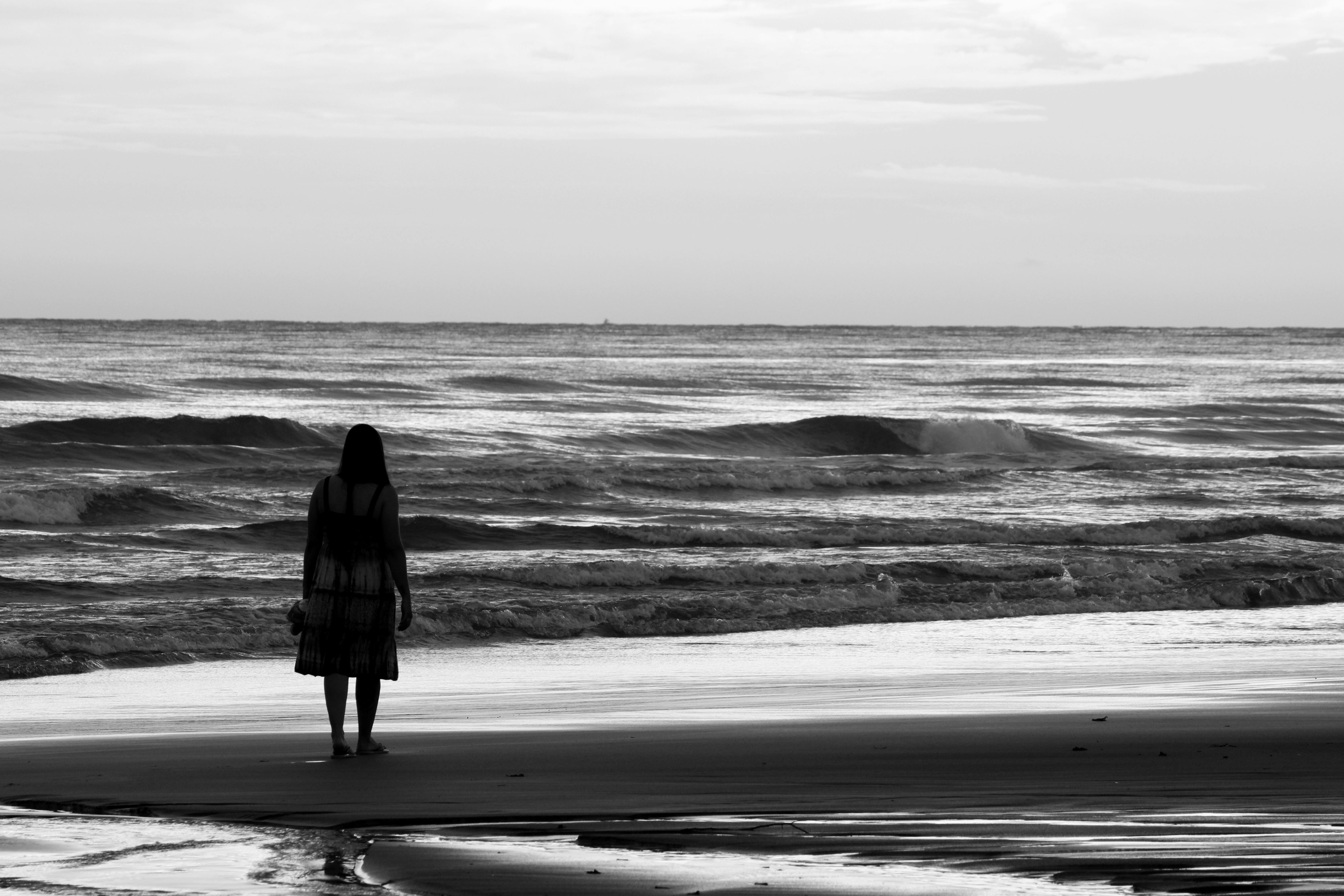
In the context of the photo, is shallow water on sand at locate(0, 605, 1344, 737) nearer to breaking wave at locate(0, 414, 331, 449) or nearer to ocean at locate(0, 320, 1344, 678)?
ocean at locate(0, 320, 1344, 678)

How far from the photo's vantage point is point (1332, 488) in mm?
22141

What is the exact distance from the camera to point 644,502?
1972cm

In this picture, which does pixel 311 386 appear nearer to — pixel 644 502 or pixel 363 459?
pixel 644 502

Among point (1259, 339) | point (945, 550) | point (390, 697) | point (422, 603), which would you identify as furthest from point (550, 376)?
point (1259, 339)

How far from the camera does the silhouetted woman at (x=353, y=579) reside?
245 inches

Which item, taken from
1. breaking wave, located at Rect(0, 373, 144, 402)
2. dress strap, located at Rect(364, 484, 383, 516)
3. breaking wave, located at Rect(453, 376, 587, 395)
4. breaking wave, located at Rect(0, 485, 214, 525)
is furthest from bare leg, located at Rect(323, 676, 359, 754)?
breaking wave, located at Rect(453, 376, 587, 395)

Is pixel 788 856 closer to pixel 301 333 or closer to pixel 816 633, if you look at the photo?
pixel 816 633

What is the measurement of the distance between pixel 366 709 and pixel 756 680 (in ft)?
10.4

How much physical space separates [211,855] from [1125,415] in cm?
3552

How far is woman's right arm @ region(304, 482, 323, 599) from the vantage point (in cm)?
625

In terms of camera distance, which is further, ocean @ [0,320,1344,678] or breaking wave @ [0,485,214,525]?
breaking wave @ [0,485,214,525]

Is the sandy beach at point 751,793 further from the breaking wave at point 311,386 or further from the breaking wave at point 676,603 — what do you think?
the breaking wave at point 311,386

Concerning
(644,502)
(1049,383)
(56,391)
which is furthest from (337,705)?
(1049,383)

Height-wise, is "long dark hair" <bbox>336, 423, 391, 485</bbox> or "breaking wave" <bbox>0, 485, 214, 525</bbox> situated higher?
"long dark hair" <bbox>336, 423, 391, 485</bbox>
